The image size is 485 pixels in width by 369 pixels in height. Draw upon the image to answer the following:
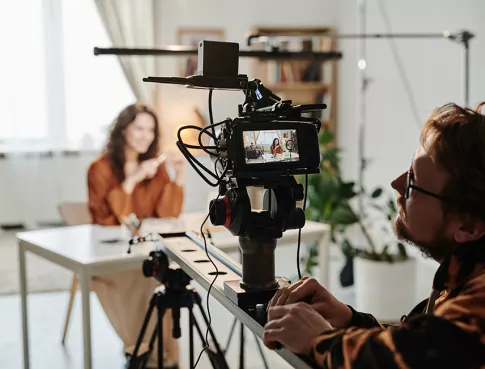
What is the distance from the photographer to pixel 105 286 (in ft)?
8.33

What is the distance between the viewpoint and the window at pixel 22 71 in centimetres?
530

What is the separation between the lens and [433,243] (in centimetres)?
99

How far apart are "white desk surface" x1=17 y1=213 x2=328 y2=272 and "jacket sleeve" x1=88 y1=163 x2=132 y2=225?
0.21 meters

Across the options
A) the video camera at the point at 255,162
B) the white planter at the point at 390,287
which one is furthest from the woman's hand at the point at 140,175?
the video camera at the point at 255,162

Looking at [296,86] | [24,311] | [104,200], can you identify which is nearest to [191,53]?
[24,311]

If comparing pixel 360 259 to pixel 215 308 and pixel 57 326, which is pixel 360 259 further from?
pixel 57 326

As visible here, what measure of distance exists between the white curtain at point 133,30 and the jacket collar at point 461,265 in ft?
15.2

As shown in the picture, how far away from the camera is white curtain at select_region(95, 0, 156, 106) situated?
5355 mm

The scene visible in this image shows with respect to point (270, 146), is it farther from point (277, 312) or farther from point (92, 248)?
point (92, 248)

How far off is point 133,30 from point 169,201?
2.87 metres

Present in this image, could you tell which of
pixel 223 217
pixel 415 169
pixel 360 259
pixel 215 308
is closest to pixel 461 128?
pixel 415 169

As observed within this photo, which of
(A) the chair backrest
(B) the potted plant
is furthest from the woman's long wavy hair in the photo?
(B) the potted plant

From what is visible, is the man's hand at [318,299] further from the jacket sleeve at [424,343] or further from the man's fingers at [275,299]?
the jacket sleeve at [424,343]

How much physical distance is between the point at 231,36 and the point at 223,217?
4.86 metres
